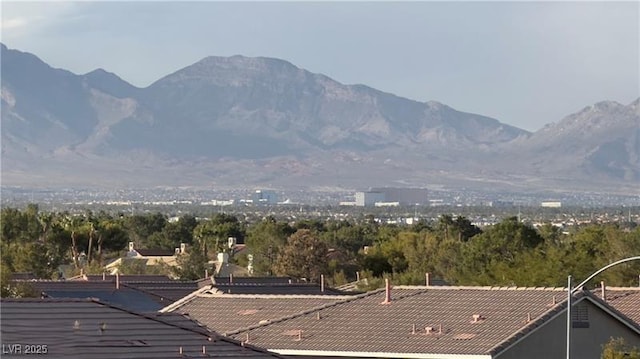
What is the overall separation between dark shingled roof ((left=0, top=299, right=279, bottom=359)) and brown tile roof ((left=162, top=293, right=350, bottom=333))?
677 inches

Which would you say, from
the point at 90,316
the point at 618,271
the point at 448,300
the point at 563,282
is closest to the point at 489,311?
the point at 448,300

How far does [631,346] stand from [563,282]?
91.9ft

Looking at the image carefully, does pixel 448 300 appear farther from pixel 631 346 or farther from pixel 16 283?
pixel 16 283

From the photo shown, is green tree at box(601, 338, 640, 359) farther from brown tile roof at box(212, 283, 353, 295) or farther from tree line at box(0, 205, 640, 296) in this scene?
tree line at box(0, 205, 640, 296)

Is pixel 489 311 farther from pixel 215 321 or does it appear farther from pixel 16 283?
pixel 16 283

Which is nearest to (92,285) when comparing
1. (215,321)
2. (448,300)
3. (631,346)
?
(215,321)

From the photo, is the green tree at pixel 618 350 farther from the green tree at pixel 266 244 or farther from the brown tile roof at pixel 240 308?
the green tree at pixel 266 244

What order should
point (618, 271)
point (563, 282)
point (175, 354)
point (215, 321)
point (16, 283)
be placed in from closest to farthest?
1. point (175, 354)
2. point (215, 321)
3. point (16, 283)
4. point (563, 282)
5. point (618, 271)

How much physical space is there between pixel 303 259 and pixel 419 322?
5052 cm

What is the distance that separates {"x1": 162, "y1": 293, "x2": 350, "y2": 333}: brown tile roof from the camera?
41.8 metres

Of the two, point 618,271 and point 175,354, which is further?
point 618,271

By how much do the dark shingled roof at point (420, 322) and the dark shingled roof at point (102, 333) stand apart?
11.3m

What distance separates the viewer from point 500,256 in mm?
84812

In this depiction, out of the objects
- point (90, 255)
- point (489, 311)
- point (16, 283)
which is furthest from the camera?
point (90, 255)
